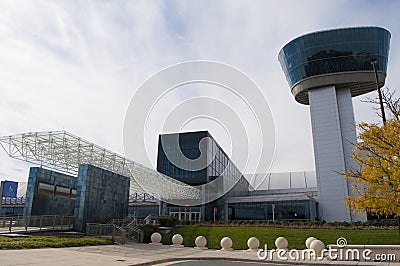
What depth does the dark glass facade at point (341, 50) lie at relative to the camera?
48000 mm

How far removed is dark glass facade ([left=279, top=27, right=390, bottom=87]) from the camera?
157 ft

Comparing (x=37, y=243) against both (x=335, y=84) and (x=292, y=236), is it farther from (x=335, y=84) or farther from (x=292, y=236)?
(x=335, y=84)

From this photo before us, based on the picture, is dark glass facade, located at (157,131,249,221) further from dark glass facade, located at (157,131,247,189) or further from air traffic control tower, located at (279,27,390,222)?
air traffic control tower, located at (279,27,390,222)

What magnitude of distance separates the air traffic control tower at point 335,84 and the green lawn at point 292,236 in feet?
72.8

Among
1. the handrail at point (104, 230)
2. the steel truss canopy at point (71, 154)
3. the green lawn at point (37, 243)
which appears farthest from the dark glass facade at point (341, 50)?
the green lawn at point (37, 243)

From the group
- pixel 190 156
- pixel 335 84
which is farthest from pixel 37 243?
pixel 335 84

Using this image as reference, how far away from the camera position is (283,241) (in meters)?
19.2

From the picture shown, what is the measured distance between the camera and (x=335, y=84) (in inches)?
2000

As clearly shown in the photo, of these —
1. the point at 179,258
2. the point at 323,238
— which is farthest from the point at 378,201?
the point at 323,238

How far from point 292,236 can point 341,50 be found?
34.8 m

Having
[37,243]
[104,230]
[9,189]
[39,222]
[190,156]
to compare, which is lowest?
[37,243]

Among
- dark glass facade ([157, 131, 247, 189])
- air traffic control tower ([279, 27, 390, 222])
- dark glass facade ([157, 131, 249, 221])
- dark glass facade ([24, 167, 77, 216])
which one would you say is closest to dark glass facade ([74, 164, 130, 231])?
dark glass facade ([24, 167, 77, 216])

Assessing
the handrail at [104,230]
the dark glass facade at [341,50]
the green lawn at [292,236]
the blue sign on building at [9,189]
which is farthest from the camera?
the dark glass facade at [341,50]

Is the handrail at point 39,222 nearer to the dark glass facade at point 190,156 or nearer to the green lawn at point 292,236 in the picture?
the green lawn at point 292,236
